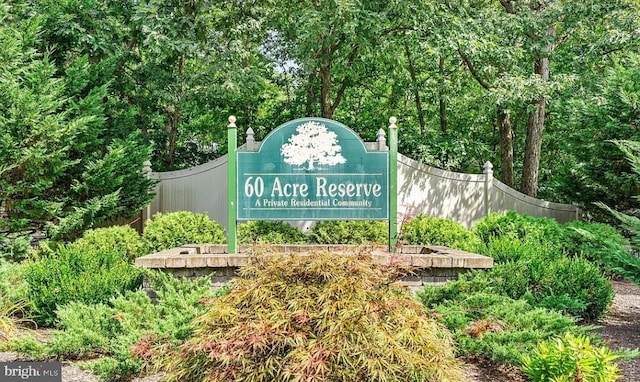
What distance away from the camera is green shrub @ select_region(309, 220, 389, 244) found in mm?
7336

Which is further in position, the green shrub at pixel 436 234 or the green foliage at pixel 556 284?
the green shrub at pixel 436 234

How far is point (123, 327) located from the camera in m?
3.86

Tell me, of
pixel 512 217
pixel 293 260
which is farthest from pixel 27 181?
pixel 512 217

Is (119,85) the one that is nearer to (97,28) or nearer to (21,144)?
Answer: (97,28)

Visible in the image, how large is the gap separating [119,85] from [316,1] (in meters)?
4.03

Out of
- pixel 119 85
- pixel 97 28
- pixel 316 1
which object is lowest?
pixel 119 85

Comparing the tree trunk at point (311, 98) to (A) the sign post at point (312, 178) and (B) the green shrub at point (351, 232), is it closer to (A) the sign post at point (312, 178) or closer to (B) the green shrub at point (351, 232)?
(B) the green shrub at point (351, 232)

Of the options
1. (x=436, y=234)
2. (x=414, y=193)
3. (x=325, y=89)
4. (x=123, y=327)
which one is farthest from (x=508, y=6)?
(x=123, y=327)

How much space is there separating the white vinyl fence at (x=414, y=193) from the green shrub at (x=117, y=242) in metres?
2.27

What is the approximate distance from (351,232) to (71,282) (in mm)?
3524

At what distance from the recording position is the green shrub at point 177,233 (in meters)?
7.09

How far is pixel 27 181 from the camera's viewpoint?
24.2 feet

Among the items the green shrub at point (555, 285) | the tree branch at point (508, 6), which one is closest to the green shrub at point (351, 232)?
the green shrub at point (555, 285)

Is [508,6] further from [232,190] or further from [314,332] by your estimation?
[314,332]
